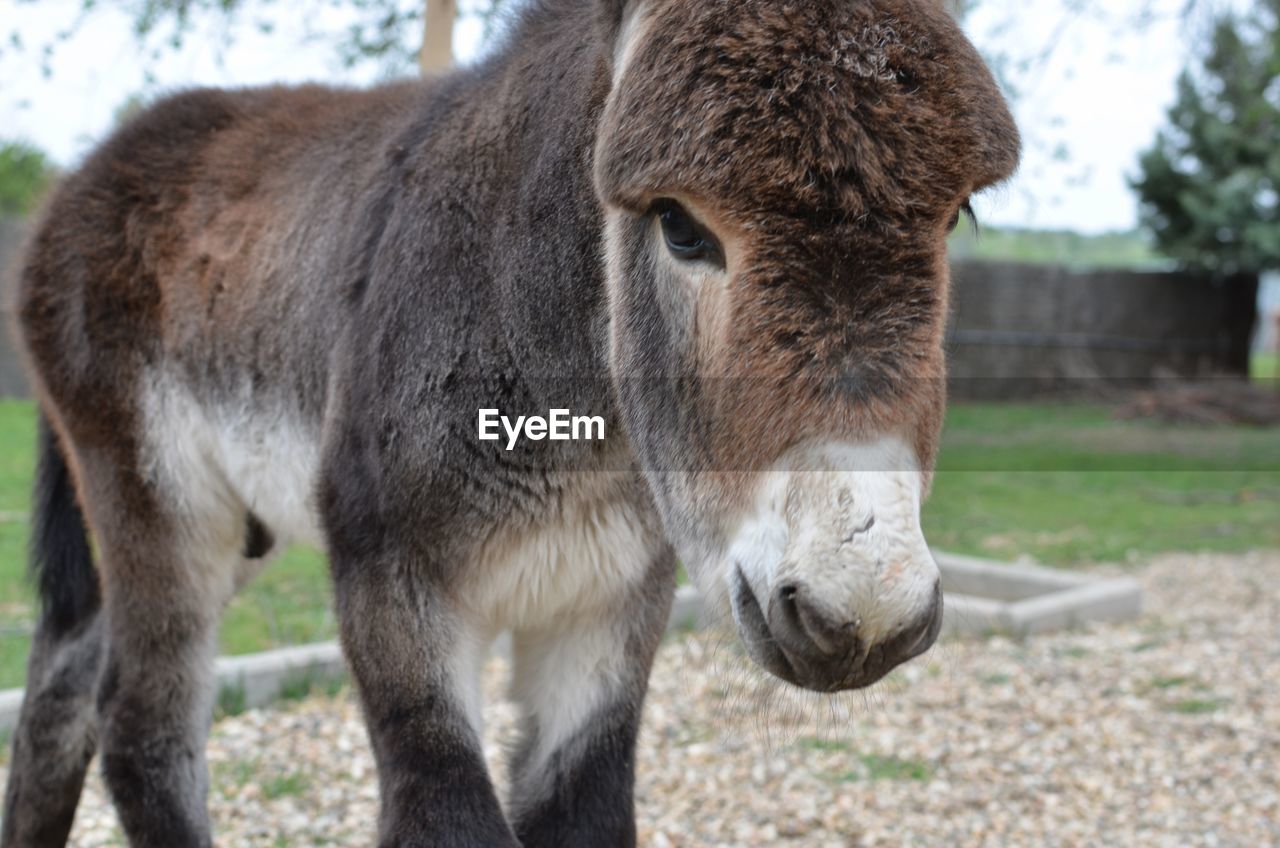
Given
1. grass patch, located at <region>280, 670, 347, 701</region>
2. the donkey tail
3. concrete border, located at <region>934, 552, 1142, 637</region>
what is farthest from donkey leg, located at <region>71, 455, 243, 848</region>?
concrete border, located at <region>934, 552, 1142, 637</region>

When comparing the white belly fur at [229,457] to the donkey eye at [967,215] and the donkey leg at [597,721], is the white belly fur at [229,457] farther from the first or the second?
the donkey eye at [967,215]

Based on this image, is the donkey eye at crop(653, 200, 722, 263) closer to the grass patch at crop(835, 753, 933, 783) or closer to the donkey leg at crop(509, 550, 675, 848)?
the donkey leg at crop(509, 550, 675, 848)

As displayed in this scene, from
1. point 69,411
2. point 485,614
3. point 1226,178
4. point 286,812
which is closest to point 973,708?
point 286,812

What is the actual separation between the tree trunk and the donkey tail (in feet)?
6.83

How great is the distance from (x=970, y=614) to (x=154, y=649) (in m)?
4.27

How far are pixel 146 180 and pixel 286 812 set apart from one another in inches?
84.8

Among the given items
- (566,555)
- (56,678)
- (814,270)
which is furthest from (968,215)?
(56,678)

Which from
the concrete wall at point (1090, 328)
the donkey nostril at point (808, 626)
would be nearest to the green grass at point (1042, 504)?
the concrete wall at point (1090, 328)

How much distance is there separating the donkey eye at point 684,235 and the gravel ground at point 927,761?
1.83 metres

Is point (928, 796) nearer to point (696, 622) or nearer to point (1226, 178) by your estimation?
point (696, 622)

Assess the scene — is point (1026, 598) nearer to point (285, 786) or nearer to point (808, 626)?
point (285, 786)

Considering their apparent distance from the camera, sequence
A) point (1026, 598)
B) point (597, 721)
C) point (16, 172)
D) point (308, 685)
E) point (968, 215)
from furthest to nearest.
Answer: point (16, 172)
point (1026, 598)
point (308, 685)
point (597, 721)
point (968, 215)

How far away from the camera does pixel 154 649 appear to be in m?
3.35

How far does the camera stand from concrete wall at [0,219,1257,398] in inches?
779
